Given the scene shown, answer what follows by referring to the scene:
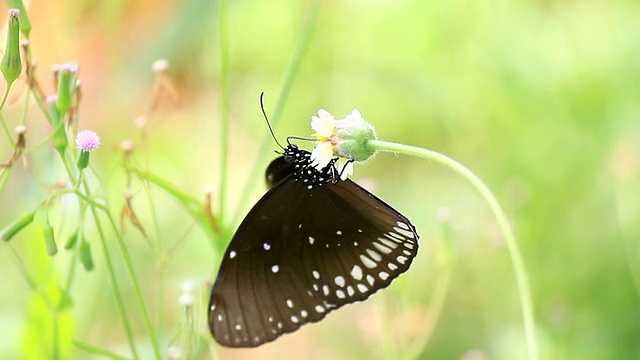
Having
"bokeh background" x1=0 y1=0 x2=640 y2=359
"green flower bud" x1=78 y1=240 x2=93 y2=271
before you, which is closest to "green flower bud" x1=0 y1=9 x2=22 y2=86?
"green flower bud" x1=78 y1=240 x2=93 y2=271

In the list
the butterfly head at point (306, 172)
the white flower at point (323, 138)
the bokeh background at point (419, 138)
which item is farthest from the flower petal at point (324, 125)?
the bokeh background at point (419, 138)

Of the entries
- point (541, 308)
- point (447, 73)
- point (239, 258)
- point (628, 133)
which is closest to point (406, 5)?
point (447, 73)

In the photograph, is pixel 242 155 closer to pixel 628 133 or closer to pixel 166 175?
pixel 166 175

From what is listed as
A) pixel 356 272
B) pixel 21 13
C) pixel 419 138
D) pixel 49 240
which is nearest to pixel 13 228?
pixel 49 240

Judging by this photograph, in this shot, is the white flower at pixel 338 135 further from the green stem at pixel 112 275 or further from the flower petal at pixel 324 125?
the green stem at pixel 112 275

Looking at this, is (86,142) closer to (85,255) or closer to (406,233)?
(85,255)

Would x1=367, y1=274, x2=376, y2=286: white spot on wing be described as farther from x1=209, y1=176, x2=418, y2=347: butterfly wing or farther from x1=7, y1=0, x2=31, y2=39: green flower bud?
x1=7, y1=0, x2=31, y2=39: green flower bud
